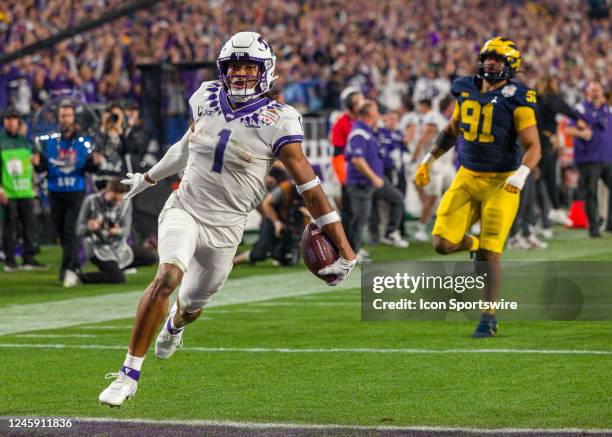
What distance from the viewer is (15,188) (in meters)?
15.6

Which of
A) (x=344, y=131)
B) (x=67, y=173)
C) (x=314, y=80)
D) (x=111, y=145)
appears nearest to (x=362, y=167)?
(x=344, y=131)

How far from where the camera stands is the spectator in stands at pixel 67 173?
13695 mm

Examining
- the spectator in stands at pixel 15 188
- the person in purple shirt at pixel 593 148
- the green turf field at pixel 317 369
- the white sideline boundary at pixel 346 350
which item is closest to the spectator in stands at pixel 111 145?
the spectator in stands at pixel 15 188

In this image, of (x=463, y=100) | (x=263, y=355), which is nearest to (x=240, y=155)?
(x=263, y=355)

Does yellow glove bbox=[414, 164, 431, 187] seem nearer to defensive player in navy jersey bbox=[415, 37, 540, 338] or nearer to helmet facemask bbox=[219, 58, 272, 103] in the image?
defensive player in navy jersey bbox=[415, 37, 540, 338]

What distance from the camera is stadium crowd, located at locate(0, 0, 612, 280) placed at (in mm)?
14289

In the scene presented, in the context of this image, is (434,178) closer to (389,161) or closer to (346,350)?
(389,161)

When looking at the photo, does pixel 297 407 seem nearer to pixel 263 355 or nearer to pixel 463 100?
pixel 263 355

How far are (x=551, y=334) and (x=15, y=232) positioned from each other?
8.69 meters

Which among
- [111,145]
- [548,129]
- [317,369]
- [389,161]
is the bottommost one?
[389,161]

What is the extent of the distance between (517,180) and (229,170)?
Result: 276 cm

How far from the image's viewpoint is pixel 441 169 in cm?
1914

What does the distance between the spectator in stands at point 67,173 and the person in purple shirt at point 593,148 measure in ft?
24.4

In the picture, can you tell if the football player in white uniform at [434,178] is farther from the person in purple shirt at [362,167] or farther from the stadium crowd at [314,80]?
the person in purple shirt at [362,167]
